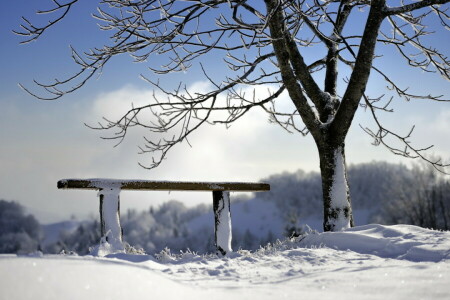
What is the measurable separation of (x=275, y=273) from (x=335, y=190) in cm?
319

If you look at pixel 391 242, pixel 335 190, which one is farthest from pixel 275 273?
pixel 335 190

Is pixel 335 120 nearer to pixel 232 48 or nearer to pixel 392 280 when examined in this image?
pixel 232 48

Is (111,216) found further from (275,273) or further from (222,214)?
(275,273)

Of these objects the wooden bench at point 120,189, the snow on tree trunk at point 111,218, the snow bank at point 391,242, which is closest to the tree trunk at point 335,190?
Result: the snow bank at point 391,242

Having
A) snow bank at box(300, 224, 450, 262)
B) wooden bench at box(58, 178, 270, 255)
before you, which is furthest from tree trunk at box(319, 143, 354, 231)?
wooden bench at box(58, 178, 270, 255)

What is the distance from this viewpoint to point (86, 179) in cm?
442

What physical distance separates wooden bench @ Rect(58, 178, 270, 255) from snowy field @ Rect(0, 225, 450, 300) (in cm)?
53

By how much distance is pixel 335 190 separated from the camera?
6.25 meters

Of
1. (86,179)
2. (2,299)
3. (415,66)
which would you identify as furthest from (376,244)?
(415,66)

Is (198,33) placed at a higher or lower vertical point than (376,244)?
higher

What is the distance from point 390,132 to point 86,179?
5805mm

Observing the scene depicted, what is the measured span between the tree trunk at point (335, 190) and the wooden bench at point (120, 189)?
1.65 meters

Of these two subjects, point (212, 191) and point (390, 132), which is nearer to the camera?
point (212, 191)

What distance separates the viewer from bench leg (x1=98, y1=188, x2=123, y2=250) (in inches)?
179
